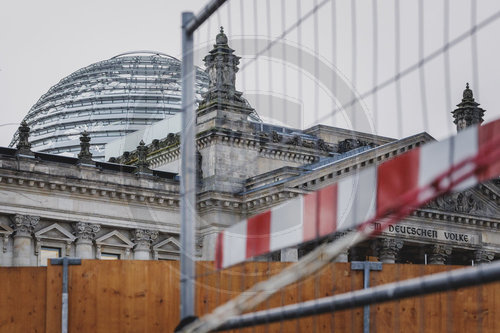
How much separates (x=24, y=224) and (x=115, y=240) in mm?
4592

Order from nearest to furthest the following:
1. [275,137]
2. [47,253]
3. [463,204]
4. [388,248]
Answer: [47,253] < [388,248] < [275,137] < [463,204]

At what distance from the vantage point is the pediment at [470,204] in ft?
169

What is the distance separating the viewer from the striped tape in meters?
6.23

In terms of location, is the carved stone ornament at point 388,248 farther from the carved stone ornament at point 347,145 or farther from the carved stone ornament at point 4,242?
the carved stone ornament at point 4,242

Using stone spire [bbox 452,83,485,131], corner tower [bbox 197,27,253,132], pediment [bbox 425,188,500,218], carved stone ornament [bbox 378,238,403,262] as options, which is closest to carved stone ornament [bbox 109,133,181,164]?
corner tower [bbox 197,27,253,132]

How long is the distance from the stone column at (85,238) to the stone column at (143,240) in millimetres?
1965

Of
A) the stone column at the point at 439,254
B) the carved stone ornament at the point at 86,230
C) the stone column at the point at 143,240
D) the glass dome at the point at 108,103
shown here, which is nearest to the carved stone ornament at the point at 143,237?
the stone column at the point at 143,240

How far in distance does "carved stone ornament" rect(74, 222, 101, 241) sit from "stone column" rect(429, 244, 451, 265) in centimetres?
1577

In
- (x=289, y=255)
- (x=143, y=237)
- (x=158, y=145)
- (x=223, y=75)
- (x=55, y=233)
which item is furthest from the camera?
(x=158, y=145)

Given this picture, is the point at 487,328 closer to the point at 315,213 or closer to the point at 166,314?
the point at 166,314

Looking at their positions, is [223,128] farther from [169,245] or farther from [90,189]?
[90,189]

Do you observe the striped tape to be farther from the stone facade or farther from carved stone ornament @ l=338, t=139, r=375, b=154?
carved stone ornament @ l=338, t=139, r=375, b=154

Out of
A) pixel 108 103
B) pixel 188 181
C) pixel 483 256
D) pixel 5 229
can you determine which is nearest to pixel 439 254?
pixel 483 256

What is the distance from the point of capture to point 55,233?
44.3 m
